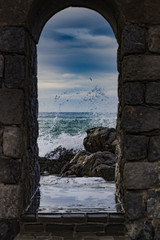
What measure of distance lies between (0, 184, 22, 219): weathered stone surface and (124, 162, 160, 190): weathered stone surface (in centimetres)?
123

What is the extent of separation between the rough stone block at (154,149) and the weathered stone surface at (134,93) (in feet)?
1.47

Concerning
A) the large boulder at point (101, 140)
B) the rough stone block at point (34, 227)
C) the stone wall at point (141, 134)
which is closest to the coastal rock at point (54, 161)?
the large boulder at point (101, 140)

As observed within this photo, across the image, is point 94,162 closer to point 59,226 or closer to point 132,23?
point 59,226

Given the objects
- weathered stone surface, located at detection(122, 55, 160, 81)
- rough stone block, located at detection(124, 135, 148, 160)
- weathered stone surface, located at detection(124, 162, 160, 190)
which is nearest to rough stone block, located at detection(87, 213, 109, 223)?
weathered stone surface, located at detection(124, 162, 160, 190)

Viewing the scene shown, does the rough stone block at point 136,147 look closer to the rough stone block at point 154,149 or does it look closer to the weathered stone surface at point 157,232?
the rough stone block at point 154,149

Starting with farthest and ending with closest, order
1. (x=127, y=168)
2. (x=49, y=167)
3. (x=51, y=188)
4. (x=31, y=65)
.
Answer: (x=49, y=167) → (x=51, y=188) → (x=31, y=65) → (x=127, y=168)

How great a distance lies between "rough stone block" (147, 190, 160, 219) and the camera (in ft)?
11.6

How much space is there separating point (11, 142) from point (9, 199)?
2.06 ft

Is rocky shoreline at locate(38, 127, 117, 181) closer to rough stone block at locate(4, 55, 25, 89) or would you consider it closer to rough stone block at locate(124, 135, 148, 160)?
rough stone block at locate(124, 135, 148, 160)

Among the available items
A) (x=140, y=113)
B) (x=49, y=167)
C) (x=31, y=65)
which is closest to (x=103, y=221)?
(x=140, y=113)

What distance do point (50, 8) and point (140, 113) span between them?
1886mm

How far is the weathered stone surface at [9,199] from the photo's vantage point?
140 inches

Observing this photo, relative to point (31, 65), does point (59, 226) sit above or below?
below

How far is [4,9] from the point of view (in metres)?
3.57
